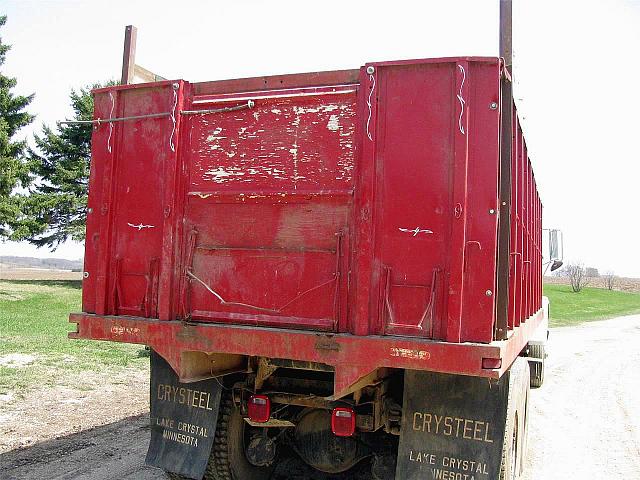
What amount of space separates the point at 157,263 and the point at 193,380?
0.86 m

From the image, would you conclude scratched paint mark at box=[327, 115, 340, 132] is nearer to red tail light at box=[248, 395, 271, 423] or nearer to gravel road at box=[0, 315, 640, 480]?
red tail light at box=[248, 395, 271, 423]

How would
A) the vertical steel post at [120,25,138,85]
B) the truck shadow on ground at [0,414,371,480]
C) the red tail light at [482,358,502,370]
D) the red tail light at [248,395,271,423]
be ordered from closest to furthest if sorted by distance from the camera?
the red tail light at [482,358,502,370] < the red tail light at [248,395,271,423] < the vertical steel post at [120,25,138,85] < the truck shadow on ground at [0,414,371,480]

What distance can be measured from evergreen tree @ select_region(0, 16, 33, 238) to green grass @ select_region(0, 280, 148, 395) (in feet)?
22.8

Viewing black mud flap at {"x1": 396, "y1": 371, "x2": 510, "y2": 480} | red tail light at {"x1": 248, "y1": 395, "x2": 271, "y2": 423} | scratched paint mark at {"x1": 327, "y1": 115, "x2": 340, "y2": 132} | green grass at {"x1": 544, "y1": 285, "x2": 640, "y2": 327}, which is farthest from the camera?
green grass at {"x1": 544, "y1": 285, "x2": 640, "y2": 327}

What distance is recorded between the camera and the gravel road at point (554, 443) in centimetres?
550

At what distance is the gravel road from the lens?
550 cm

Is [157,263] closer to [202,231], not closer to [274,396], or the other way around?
[202,231]

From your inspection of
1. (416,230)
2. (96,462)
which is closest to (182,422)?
(96,462)

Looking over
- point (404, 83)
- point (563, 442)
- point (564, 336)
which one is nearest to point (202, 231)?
point (404, 83)

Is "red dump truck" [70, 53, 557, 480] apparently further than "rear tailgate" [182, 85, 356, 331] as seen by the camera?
No

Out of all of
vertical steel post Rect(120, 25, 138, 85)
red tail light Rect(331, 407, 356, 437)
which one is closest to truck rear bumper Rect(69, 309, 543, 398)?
red tail light Rect(331, 407, 356, 437)

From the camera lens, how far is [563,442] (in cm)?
731

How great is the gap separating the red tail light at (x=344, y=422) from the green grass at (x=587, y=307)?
23.4 meters

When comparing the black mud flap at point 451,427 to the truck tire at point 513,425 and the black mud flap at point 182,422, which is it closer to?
the truck tire at point 513,425
